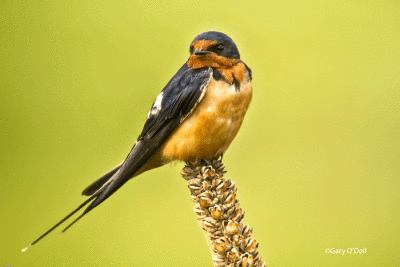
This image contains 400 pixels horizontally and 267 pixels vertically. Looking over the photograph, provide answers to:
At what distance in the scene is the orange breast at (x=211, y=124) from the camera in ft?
4.18

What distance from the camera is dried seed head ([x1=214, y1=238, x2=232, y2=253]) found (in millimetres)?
1054

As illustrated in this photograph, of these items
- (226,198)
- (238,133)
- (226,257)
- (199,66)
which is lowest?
(226,257)

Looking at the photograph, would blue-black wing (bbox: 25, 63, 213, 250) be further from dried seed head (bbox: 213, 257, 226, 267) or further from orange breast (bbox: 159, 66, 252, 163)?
dried seed head (bbox: 213, 257, 226, 267)

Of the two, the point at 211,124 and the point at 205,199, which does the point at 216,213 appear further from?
the point at 211,124

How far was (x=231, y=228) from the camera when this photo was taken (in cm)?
107

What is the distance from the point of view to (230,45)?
126 centimetres

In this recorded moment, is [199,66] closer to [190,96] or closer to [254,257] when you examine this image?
[190,96]

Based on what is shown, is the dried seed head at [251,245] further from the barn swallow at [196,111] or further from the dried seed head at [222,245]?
the barn swallow at [196,111]

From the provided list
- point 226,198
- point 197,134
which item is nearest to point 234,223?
point 226,198

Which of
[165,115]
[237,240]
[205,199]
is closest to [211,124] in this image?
[165,115]

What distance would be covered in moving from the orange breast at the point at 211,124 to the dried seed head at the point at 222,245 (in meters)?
0.34

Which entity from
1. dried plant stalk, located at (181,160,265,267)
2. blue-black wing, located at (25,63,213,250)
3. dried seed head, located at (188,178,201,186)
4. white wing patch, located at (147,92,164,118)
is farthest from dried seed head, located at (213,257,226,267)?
white wing patch, located at (147,92,164,118)

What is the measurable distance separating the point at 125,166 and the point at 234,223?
394mm

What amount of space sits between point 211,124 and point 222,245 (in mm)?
374
